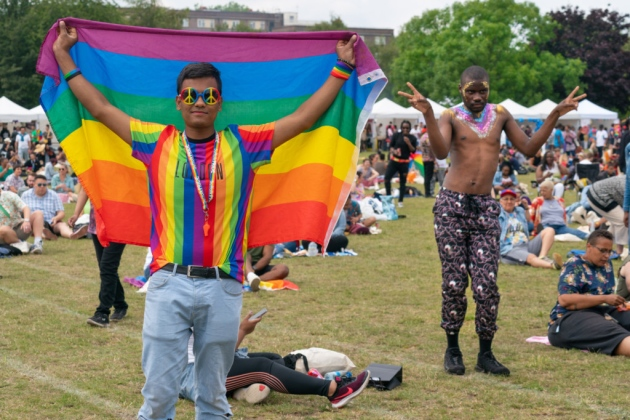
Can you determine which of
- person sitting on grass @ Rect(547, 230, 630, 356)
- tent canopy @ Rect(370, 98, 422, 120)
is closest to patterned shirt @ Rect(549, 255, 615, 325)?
person sitting on grass @ Rect(547, 230, 630, 356)

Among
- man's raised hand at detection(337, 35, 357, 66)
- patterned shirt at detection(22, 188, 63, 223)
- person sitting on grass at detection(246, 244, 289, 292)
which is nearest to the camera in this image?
man's raised hand at detection(337, 35, 357, 66)

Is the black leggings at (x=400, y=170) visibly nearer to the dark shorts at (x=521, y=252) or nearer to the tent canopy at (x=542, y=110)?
the dark shorts at (x=521, y=252)

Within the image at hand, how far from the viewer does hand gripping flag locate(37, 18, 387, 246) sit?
16.6 ft

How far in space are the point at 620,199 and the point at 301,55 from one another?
30.5 feet

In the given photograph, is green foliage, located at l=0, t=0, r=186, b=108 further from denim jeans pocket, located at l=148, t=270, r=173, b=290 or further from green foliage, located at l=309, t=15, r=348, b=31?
denim jeans pocket, located at l=148, t=270, r=173, b=290

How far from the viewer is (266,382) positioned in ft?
21.1

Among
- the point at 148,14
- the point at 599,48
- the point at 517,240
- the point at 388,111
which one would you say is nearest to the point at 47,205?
the point at 517,240

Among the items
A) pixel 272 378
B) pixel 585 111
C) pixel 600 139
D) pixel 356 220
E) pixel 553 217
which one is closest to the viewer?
pixel 272 378

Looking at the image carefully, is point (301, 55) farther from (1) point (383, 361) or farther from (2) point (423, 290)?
(2) point (423, 290)

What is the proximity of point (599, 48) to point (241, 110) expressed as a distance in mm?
73504

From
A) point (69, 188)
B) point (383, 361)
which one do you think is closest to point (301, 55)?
point (383, 361)

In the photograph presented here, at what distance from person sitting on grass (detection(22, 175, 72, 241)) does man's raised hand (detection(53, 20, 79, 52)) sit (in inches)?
481

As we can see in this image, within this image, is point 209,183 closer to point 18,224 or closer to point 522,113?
point 18,224

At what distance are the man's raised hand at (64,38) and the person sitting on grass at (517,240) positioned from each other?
9.58m
